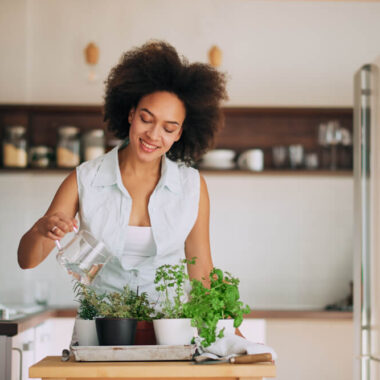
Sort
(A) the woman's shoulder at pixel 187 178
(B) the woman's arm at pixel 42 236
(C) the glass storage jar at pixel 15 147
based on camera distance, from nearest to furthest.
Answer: (B) the woman's arm at pixel 42 236 < (A) the woman's shoulder at pixel 187 178 < (C) the glass storage jar at pixel 15 147

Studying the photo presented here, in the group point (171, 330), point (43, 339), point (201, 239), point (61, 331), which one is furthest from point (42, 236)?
point (61, 331)

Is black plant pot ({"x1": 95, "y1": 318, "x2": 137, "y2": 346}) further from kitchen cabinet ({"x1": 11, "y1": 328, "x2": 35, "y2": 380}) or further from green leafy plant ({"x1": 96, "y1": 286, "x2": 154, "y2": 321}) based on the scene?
kitchen cabinet ({"x1": 11, "y1": 328, "x2": 35, "y2": 380})

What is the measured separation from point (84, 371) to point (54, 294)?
10.1 ft

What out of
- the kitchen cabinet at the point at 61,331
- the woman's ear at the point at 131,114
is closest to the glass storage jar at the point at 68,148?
the kitchen cabinet at the point at 61,331

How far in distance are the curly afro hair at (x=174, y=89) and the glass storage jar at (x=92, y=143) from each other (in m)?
1.93

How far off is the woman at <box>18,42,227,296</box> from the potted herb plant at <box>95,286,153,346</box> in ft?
1.36

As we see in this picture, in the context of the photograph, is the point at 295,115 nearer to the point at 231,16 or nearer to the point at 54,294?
the point at 231,16

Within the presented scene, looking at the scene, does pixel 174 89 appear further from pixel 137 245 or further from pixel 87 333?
pixel 87 333

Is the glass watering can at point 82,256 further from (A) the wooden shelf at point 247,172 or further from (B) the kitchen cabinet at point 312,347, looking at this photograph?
(A) the wooden shelf at point 247,172

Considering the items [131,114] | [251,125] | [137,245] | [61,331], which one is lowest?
[61,331]

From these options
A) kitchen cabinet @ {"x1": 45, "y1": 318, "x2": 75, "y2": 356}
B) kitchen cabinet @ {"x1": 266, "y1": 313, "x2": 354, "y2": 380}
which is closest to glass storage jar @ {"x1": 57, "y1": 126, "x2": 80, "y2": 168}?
kitchen cabinet @ {"x1": 45, "y1": 318, "x2": 75, "y2": 356}

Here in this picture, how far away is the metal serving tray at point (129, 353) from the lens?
1349 millimetres

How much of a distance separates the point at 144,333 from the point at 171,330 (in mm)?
117

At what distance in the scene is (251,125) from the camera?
4379 mm
